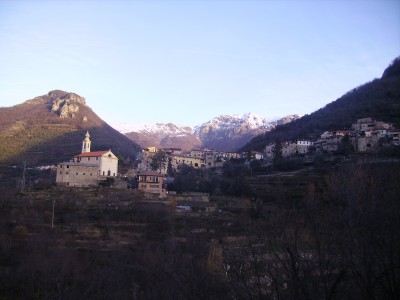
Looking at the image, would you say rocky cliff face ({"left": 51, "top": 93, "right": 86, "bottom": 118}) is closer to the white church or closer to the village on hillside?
the village on hillside

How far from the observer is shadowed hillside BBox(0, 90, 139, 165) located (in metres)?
50.7

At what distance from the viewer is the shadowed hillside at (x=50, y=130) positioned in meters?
50.7

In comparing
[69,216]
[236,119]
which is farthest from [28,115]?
[236,119]

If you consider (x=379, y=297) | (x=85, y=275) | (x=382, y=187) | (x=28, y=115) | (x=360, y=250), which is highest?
(x=28, y=115)

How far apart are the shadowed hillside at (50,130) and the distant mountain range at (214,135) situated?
41.1 m

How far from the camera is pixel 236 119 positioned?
19350 cm

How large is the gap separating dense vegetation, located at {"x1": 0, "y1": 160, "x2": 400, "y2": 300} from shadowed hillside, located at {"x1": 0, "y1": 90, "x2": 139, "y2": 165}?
21.0m

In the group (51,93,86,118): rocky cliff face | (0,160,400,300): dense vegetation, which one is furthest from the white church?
(51,93,86,118): rocky cliff face

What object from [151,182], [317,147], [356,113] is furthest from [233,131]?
[151,182]

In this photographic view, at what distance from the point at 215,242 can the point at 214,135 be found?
148946mm

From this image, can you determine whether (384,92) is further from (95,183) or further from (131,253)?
(131,253)

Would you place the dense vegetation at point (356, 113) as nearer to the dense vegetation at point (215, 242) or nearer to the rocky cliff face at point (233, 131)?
the dense vegetation at point (215, 242)

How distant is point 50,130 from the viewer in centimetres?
6334

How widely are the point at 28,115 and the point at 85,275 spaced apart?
6089 centimetres
